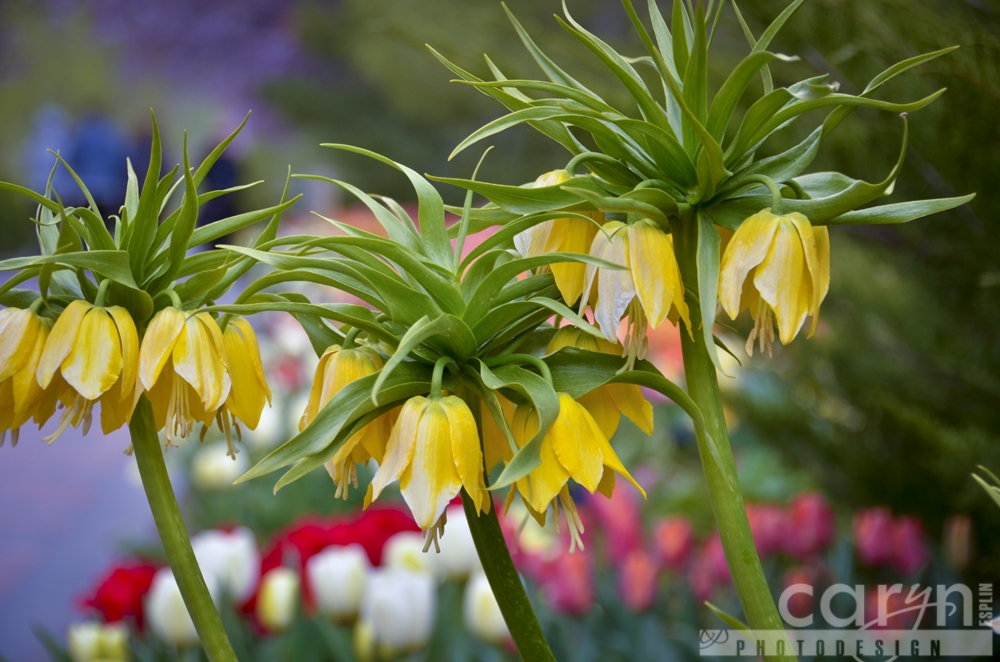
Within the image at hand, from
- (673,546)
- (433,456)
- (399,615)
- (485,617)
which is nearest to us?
(433,456)

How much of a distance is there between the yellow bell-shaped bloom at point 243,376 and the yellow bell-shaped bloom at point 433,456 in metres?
0.10

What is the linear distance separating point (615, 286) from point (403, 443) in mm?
111

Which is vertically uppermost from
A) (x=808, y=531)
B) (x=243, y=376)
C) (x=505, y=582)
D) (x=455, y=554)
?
(x=243, y=376)

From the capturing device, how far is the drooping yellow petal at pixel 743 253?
1.12ft

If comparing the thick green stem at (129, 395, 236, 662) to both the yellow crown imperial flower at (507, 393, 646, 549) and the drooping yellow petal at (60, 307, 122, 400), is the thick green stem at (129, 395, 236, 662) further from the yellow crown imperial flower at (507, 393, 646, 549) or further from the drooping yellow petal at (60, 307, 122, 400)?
the yellow crown imperial flower at (507, 393, 646, 549)

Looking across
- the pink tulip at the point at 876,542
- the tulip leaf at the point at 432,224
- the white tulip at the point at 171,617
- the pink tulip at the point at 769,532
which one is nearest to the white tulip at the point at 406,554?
the white tulip at the point at 171,617

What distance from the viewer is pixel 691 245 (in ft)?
1.26

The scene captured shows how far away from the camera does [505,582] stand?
0.38 m

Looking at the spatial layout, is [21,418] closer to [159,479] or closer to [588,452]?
[159,479]

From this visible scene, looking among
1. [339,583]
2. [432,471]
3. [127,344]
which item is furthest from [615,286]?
[339,583]

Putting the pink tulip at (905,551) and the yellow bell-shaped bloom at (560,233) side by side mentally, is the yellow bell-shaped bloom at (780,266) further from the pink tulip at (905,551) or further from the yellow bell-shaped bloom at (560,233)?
the pink tulip at (905,551)

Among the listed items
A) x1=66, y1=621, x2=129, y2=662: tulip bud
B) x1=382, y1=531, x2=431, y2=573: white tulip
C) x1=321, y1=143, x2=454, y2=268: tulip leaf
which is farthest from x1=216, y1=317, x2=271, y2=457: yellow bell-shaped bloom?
x1=66, y1=621, x2=129, y2=662: tulip bud

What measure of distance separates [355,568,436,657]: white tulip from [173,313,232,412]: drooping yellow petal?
582 millimetres

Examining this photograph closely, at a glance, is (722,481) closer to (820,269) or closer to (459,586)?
(820,269)
